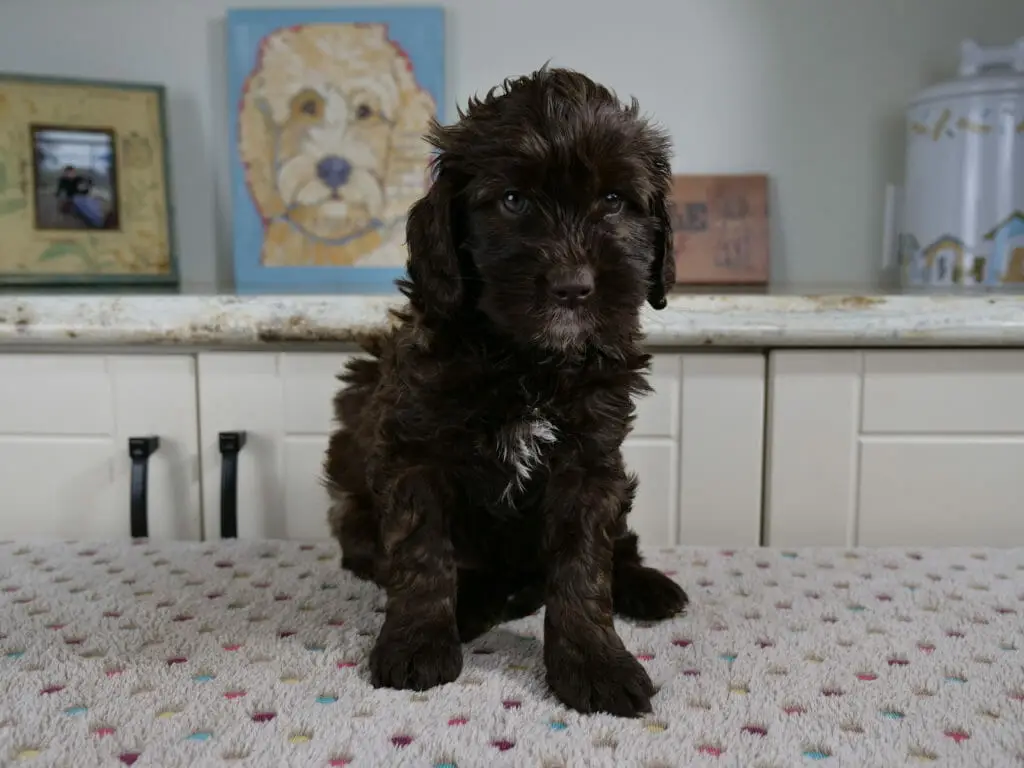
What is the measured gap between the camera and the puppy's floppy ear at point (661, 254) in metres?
0.94

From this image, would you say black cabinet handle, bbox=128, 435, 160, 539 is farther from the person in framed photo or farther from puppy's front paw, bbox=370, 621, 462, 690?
puppy's front paw, bbox=370, 621, 462, 690

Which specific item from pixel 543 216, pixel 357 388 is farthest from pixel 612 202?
pixel 357 388

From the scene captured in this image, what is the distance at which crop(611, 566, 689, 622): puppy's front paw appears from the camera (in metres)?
1.04

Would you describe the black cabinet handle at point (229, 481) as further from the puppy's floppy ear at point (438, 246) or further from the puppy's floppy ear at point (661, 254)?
the puppy's floppy ear at point (661, 254)

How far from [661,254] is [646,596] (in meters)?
0.42

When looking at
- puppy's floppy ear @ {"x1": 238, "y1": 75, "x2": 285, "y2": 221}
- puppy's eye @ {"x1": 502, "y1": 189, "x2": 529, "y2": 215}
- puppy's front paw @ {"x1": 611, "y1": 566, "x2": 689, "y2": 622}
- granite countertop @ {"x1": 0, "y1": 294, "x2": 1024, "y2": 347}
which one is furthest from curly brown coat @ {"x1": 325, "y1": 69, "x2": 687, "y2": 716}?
puppy's floppy ear @ {"x1": 238, "y1": 75, "x2": 285, "y2": 221}

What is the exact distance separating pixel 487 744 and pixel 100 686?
0.38 metres

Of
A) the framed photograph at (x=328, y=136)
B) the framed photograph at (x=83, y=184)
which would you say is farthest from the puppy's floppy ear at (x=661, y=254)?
the framed photograph at (x=83, y=184)

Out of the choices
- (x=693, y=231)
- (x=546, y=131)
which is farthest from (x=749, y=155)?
(x=546, y=131)

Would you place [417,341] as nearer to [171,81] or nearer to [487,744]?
[487,744]

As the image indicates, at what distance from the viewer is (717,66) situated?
1842mm

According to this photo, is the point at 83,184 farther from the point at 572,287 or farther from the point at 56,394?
the point at 572,287

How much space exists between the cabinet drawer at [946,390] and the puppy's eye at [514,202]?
85 cm

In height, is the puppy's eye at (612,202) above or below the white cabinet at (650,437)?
above
